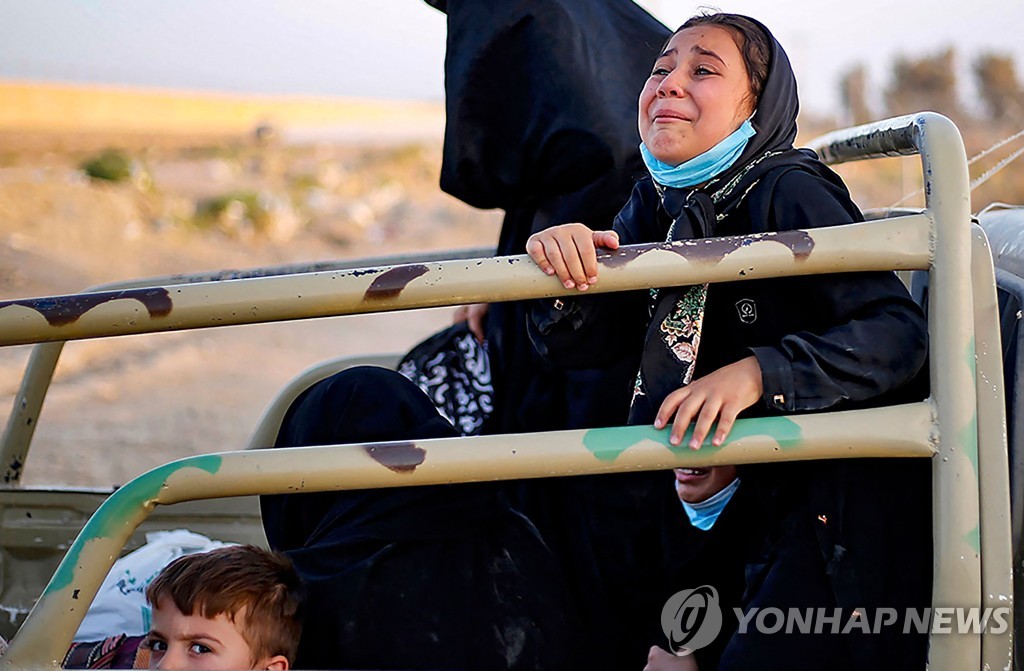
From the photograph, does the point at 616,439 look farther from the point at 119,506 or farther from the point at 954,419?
the point at 119,506

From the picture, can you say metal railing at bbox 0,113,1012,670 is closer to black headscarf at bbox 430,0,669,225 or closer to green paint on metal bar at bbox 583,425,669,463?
green paint on metal bar at bbox 583,425,669,463

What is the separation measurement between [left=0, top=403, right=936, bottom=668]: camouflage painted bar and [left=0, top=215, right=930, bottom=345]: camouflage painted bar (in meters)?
0.19

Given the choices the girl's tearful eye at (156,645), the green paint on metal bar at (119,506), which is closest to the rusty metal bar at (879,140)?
the green paint on metal bar at (119,506)

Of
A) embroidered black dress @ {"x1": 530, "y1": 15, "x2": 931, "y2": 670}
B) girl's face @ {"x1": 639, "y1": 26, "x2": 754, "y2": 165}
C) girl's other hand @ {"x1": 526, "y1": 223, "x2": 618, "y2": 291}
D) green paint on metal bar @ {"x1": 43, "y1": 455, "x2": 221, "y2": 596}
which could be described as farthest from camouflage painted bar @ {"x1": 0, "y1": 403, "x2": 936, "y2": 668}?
girl's face @ {"x1": 639, "y1": 26, "x2": 754, "y2": 165}

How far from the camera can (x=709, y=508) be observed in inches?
73.2

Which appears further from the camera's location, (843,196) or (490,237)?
(490,237)

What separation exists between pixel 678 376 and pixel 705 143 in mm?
393

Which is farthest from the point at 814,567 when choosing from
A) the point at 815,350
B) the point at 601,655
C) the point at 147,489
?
the point at 147,489

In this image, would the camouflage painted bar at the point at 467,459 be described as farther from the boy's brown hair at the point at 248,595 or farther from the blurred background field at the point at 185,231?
the blurred background field at the point at 185,231

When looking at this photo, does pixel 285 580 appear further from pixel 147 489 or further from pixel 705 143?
pixel 705 143

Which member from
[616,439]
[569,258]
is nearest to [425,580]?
[616,439]

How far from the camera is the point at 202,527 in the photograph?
111 inches

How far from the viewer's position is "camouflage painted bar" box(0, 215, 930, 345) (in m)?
1.46

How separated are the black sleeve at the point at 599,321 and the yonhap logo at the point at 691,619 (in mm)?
430
